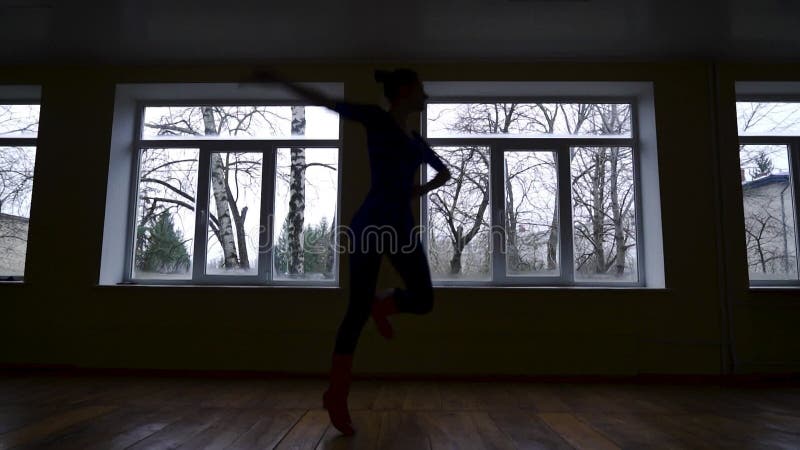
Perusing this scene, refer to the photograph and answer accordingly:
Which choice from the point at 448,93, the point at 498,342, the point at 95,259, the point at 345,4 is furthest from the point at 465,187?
the point at 95,259

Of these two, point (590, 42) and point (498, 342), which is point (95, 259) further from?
point (590, 42)

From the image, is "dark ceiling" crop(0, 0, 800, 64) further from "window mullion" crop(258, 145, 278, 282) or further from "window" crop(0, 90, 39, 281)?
"window mullion" crop(258, 145, 278, 282)

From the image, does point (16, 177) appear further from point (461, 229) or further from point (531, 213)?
point (531, 213)

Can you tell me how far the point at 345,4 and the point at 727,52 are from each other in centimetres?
292

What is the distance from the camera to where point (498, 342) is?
3613 mm

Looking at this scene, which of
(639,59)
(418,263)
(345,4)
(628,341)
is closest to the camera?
(418,263)

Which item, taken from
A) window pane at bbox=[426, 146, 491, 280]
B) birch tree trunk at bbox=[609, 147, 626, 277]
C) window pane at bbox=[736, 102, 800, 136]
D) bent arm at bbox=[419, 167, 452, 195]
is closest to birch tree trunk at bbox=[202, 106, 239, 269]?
window pane at bbox=[426, 146, 491, 280]

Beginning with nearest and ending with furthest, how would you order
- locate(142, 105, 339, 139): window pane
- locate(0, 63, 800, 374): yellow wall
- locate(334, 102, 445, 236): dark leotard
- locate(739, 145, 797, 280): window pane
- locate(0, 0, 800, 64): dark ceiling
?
locate(334, 102, 445, 236): dark leotard
locate(0, 0, 800, 64): dark ceiling
locate(0, 63, 800, 374): yellow wall
locate(739, 145, 797, 280): window pane
locate(142, 105, 339, 139): window pane

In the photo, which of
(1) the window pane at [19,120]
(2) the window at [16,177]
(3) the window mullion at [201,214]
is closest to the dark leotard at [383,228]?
(3) the window mullion at [201,214]

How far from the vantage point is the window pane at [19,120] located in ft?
13.9

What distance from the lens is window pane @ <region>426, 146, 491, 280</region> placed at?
3914 millimetres

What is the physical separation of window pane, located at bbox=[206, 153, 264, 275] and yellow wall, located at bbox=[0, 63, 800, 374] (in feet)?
1.20

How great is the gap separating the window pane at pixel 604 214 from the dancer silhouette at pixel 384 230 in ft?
7.52

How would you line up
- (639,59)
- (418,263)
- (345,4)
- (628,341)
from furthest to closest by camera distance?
1. (639,59)
2. (628,341)
3. (345,4)
4. (418,263)
